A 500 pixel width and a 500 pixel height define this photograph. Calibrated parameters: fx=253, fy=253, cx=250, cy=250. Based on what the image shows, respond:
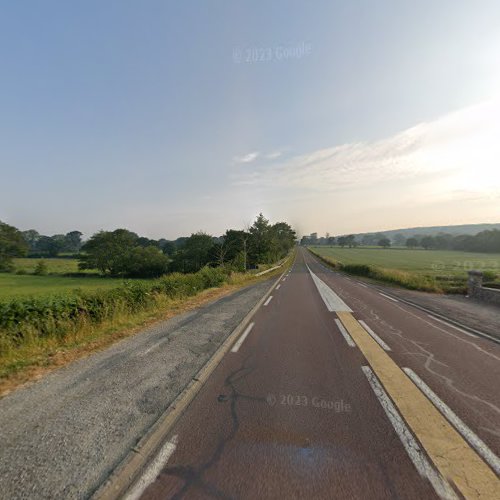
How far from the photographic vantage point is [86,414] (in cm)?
350

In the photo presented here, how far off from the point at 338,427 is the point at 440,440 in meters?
1.18

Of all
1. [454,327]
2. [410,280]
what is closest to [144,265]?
[410,280]

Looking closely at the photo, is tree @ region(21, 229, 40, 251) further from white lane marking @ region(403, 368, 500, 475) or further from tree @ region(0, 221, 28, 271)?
white lane marking @ region(403, 368, 500, 475)

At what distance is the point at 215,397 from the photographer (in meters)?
4.03

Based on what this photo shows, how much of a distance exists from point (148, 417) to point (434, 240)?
167430mm

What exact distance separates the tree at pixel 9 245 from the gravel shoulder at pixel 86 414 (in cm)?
9039

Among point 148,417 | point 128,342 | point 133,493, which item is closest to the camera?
point 133,493

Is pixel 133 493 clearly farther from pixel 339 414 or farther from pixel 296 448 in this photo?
pixel 339 414

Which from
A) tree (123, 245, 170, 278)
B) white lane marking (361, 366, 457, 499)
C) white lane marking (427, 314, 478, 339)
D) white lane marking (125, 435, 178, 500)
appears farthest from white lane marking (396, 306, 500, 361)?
tree (123, 245, 170, 278)

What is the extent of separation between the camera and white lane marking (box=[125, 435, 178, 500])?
240 cm

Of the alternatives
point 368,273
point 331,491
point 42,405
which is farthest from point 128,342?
point 368,273

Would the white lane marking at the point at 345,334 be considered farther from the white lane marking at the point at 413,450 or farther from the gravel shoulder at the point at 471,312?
the gravel shoulder at the point at 471,312

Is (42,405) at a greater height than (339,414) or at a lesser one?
greater

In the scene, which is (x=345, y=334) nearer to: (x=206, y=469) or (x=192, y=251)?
(x=206, y=469)
